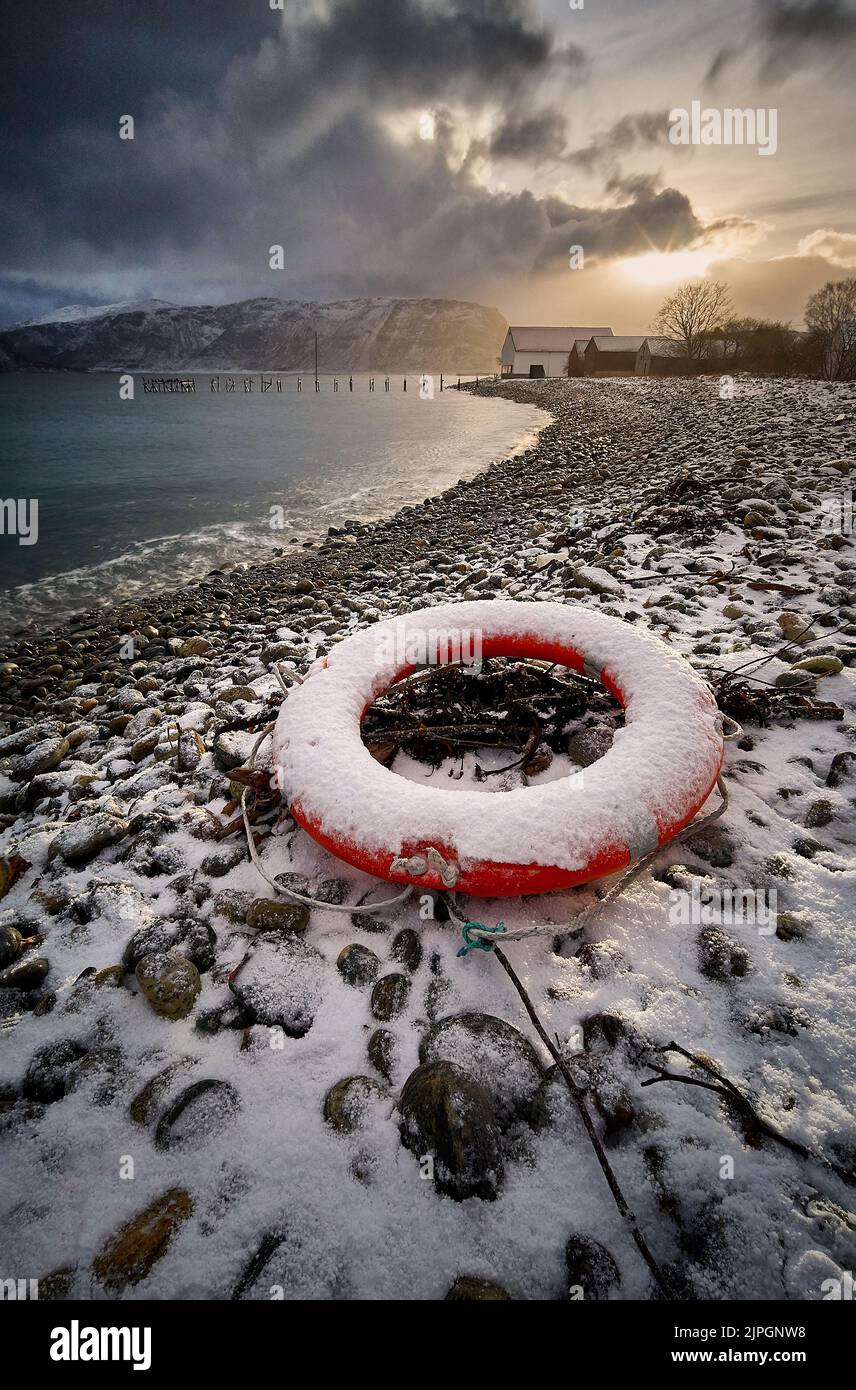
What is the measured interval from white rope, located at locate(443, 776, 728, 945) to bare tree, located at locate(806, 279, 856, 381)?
2983 centimetres

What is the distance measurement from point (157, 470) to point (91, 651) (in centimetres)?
1183

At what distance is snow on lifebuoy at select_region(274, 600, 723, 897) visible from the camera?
163cm

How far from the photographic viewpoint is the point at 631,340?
136 ft

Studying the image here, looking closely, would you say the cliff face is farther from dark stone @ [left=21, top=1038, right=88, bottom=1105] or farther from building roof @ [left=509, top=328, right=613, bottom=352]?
dark stone @ [left=21, top=1038, right=88, bottom=1105]

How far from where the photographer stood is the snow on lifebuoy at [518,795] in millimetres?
1626

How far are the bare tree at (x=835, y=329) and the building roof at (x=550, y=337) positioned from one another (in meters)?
23.8

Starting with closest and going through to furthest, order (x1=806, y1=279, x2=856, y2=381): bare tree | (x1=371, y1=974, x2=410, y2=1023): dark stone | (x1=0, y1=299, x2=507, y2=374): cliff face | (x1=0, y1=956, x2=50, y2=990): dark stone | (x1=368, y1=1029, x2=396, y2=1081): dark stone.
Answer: (x1=368, y1=1029, x2=396, y2=1081): dark stone
(x1=371, y1=974, x2=410, y2=1023): dark stone
(x1=0, y1=956, x2=50, y2=990): dark stone
(x1=806, y1=279, x2=856, y2=381): bare tree
(x1=0, y1=299, x2=507, y2=374): cliff face

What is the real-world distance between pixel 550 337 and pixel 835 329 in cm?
3133

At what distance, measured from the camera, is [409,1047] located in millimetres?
1423

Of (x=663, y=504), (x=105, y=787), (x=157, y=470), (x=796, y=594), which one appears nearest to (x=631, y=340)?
(x=157, y=470)

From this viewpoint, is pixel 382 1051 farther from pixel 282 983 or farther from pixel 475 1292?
pixel 475 1292

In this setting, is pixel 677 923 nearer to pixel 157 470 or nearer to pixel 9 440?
pixel 157 470

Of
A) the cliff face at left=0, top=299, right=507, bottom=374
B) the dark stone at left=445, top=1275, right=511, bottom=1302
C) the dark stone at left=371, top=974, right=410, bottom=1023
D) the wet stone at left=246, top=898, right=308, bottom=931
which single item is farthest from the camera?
the cliff face at left=0, top=299, right=507, bottom=374

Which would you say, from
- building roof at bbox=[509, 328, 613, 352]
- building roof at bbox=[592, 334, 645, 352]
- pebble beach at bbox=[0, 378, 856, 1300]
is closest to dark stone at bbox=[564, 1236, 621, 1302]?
pebble beach at bbox=[0, 378, 856, 1300]
